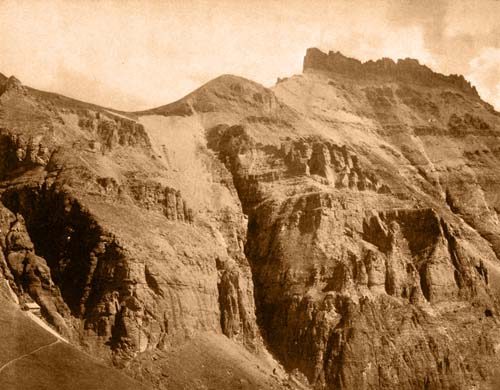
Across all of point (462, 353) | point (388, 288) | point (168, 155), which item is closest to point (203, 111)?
point (168, 155)

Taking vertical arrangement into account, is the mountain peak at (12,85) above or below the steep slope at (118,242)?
above

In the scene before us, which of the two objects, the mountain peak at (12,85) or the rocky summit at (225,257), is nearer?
the rocky summit at (225,257)

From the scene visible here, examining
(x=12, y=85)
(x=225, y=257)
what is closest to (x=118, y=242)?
(x=225, y=257)

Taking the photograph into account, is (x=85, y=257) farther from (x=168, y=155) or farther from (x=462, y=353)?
(x=462, y=353)

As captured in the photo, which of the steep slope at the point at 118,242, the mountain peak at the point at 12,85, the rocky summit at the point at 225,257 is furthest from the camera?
the mountain peak at the point at 12,85

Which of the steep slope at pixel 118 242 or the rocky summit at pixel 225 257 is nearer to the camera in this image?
the rocky summit at pixel 225 257

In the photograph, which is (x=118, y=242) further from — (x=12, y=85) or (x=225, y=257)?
(x=12, y=85)

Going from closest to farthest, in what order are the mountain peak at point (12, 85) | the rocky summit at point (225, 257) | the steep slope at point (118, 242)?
the rocky summit at point (225, 257)
the steep slope at point (118, 242)
the mountain peak at point (12, 85)

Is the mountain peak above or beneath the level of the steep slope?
above
